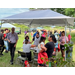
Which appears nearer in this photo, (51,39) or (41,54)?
(41,54)

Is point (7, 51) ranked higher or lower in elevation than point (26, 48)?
lower

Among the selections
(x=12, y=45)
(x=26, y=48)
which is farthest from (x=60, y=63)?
(x=12, y=45)

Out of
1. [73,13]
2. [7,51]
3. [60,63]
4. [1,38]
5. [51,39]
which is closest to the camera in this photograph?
[60,63]

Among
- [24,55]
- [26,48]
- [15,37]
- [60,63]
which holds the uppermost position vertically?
[60,63]

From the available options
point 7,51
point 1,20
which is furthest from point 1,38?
point 1,20

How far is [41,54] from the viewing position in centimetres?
315

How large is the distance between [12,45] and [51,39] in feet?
7.56
